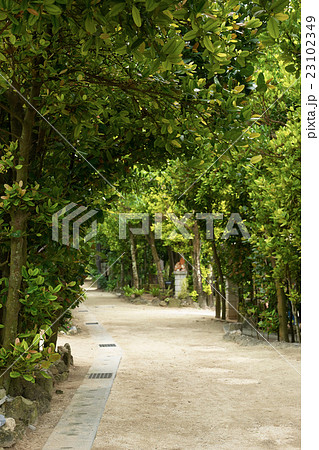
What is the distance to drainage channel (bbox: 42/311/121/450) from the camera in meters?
4.59

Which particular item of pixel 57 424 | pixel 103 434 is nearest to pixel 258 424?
pixel 103 434

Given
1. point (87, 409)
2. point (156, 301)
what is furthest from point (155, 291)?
point (87, 409)

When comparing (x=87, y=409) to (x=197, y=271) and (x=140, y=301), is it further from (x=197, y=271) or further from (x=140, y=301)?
(x=140, y=301)

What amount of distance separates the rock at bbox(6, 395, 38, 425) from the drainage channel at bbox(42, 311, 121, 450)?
284mm

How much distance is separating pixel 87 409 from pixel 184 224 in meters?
15.6

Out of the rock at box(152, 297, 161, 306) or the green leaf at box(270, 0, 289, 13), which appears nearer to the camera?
the green leaf at box(270, 0, 289, 13)

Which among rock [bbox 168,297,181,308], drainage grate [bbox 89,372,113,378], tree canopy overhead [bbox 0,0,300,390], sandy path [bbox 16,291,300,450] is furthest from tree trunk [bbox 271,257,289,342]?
rock [bbox 168,297,181,308]

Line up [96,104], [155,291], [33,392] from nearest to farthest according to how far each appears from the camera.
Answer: [96,104] → [33,392] → [155,291]

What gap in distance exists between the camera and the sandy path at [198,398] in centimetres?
475

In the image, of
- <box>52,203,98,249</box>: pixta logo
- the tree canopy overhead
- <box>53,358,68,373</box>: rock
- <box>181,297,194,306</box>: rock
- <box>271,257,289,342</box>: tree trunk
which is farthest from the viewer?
<box>181,297,194,306</box>: rock

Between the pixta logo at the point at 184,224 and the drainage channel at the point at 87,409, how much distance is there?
15.6 ft

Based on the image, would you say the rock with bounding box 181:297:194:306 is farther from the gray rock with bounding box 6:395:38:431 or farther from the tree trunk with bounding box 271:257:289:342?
the gray rock with bounding box 6:395:38:431

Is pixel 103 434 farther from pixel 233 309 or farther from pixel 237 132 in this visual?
pixel 233 309

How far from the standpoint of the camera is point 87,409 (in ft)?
18.8
